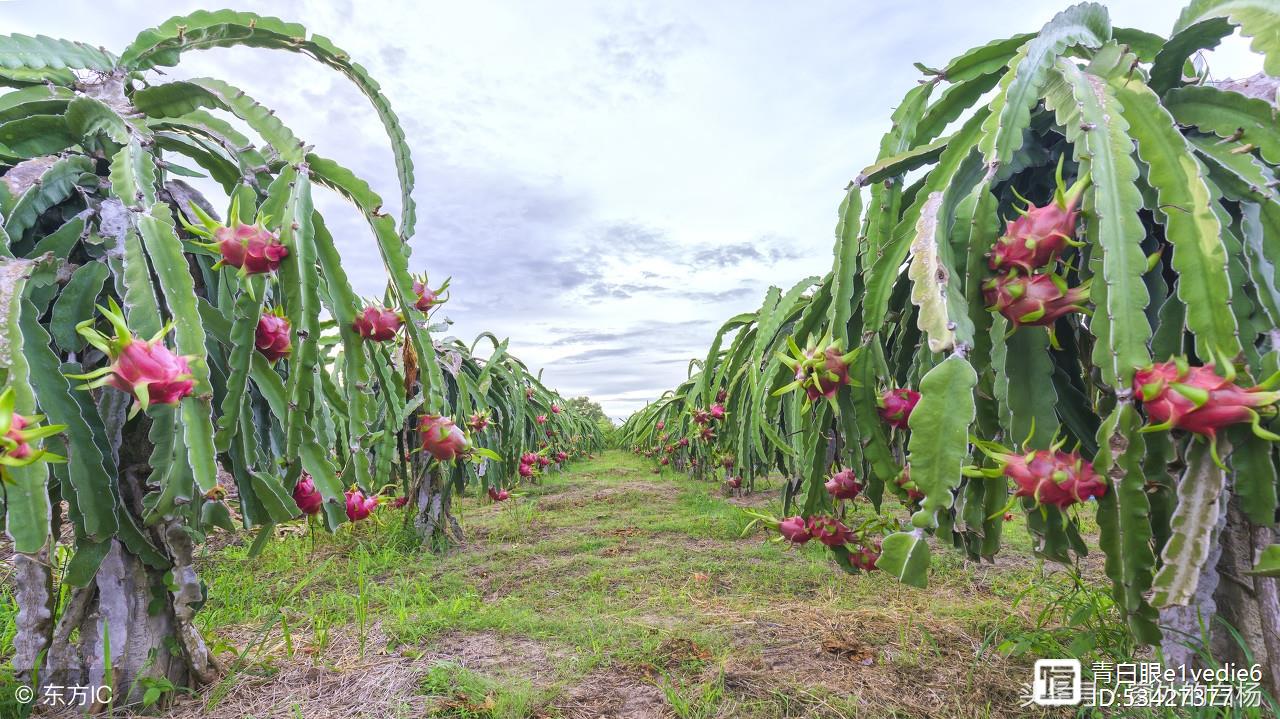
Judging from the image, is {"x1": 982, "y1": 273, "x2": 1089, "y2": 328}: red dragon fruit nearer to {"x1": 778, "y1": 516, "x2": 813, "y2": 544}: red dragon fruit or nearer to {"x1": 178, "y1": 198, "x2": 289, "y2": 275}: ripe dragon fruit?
{"x1": 778, "y1": 516, "x2": 813, "y2": 544}: red dragon fruit

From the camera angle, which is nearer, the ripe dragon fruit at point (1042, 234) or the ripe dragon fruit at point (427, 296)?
the ripe dragon fruit at point (1042, 234)

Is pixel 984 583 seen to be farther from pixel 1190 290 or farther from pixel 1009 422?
pixel 1190 290

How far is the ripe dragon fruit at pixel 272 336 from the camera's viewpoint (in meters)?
1.49

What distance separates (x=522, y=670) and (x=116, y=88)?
2218mm

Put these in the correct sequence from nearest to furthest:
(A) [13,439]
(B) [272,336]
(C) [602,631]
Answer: (A) [13,439] < (B) [272,336] < (C) [602,631]

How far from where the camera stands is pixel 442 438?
5.09 ft

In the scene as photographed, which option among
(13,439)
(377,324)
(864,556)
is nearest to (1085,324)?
(864,556)

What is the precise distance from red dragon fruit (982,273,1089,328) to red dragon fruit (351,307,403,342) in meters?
1.35

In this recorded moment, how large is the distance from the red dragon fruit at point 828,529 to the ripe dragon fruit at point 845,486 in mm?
116

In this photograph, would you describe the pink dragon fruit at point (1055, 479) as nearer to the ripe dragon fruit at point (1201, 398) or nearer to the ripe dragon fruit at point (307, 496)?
the ripe dragon fruit at point (1201, 398)

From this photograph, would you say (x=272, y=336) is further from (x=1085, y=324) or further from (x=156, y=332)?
(x=1085, y=324)

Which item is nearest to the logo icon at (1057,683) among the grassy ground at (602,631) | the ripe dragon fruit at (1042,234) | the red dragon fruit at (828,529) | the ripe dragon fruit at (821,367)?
the grassy ground at (602,631)

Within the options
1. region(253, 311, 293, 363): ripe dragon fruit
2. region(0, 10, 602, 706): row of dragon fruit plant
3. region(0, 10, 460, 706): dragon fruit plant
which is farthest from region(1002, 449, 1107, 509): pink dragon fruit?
region(253, 311, 293, 363): ripe dragon fruit

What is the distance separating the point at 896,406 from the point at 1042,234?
0.49 metres
